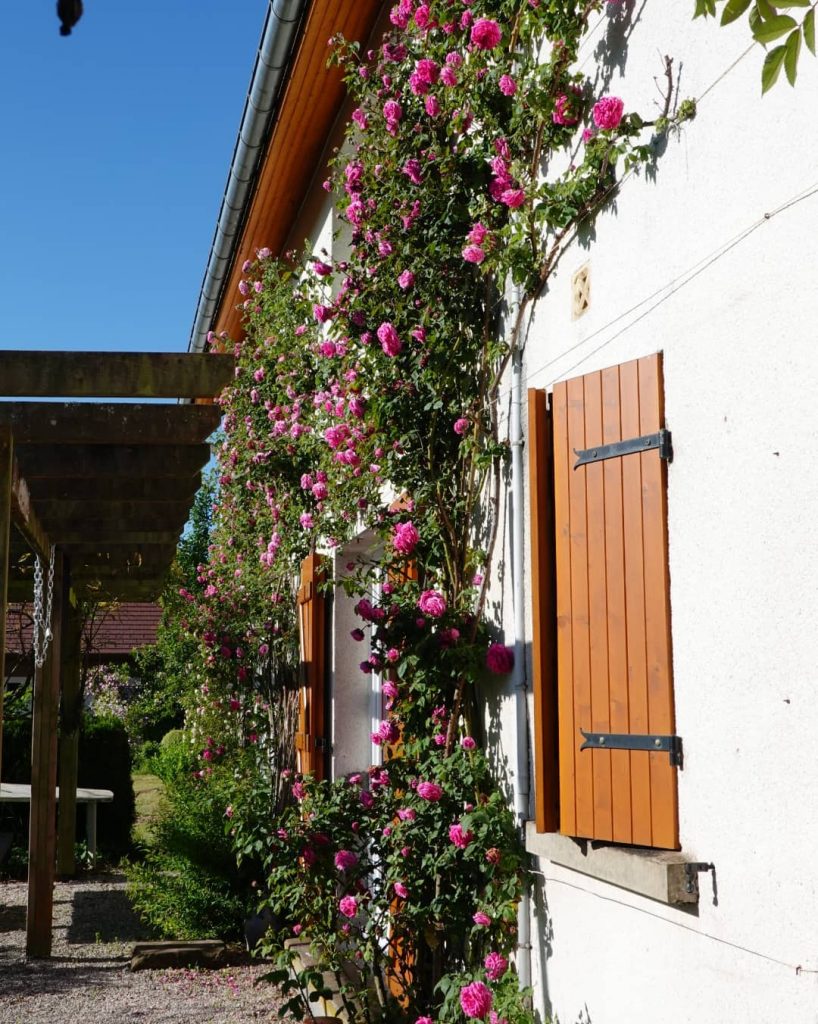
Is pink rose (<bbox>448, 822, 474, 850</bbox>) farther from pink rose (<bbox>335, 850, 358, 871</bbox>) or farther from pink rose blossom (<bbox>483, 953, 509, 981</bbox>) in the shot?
pink rose (<bbox>335, 850, 358, 871</bbox>)

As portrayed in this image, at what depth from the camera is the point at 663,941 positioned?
301 centimetres

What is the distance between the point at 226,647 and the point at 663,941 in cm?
654

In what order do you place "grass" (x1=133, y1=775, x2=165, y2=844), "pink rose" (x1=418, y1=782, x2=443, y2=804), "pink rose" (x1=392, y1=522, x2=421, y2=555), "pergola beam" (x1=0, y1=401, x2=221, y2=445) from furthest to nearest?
"grass" (x1=133, y1=775, x2=165, y2=844) < "pergola beam" (x1=0, y1=401, x2=221, y2=445) < "pink rose" (x1=392, y1=522, x2=421, y2=555) < "pink rose" (x1=418, y1=782, x2=443, y2=804)

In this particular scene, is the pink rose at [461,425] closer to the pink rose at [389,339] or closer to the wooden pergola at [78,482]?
the pink rose at [389,339]

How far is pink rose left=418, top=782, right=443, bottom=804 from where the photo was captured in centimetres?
412

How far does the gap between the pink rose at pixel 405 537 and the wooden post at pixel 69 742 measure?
635 cm

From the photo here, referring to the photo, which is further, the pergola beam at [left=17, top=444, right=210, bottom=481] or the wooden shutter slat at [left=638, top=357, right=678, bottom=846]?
the pergola beam at [left=17, top=444, right=210, bottom=481]

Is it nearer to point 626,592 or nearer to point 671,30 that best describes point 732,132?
point 671,30

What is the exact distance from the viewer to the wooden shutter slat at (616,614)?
3150 millimetres

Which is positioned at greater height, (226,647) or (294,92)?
(294,92)

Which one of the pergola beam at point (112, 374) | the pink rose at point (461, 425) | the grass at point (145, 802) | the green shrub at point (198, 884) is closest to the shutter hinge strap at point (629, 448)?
the pink rose at point (461, 425)

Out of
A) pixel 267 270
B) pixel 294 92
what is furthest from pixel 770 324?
pixel 267 270

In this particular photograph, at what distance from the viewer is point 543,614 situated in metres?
3.61

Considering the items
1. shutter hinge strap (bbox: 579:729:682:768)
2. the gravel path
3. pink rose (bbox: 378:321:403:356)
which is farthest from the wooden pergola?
shutter hinge strap (bbox: 579:729:682:768)
